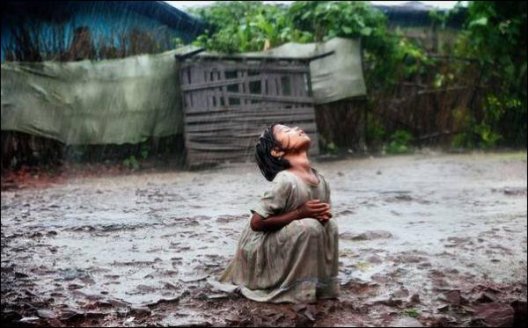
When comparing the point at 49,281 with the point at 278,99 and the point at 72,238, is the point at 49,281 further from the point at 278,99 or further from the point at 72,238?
the point at 278,99

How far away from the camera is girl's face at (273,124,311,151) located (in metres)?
1.81

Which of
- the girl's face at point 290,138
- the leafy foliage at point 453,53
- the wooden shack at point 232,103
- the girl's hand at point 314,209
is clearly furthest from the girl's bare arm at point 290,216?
the leafy foliage at point 453,53

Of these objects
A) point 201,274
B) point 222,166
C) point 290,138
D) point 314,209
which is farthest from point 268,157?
point 222,166

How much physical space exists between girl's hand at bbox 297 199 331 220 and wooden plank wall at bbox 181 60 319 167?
8.64 feet

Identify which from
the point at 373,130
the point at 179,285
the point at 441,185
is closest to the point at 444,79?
the point at 373,130

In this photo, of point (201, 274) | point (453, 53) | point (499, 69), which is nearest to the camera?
point (201, 274)

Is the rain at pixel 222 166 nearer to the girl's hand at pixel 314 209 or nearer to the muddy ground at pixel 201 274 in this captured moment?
the muddy ground at pixel 201 274

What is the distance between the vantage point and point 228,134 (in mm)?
6090

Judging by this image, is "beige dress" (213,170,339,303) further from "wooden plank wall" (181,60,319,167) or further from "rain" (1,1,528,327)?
"wooden plank wall" (181,60,319,167)

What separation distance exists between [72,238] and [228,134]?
4022 millimetres

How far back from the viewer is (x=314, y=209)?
2.02 meters

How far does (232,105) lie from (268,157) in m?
4.72

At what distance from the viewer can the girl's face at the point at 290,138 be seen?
71.4 inches

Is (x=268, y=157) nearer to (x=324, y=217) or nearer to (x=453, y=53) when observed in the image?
(x=324, y=217)
